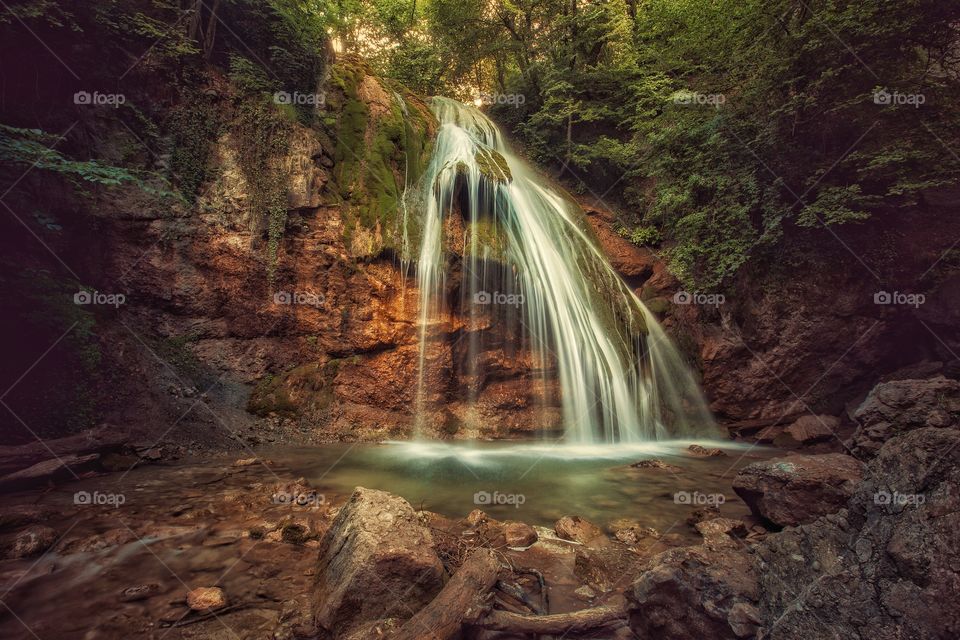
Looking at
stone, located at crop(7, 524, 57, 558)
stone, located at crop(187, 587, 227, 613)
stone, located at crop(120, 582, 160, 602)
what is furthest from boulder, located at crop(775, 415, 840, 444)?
stone, located at crop(7, 524, 57, 558)

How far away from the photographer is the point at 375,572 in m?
2.72

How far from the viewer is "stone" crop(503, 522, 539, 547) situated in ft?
12.9

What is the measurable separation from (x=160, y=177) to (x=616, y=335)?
11296mm

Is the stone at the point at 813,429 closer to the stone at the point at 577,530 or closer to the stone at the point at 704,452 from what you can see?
the stone at the point at 704,452

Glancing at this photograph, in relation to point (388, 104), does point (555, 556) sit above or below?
below

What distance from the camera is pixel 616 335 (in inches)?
413

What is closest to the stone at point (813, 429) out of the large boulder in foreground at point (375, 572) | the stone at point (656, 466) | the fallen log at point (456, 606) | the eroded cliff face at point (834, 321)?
the eroded cliff face at point (834, 321)

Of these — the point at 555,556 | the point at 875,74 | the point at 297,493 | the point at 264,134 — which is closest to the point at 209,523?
the point at 297,493

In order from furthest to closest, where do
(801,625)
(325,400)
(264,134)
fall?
(264,134) → (325,400) → (801,625)

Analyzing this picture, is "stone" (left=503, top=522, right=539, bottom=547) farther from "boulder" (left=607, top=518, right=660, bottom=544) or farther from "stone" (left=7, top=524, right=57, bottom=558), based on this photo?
"stone" (left=7, top=524, right=57, bottom=558)

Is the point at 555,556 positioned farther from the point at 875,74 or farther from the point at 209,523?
the point at 875,74

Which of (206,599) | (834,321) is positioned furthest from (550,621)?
(834,321)

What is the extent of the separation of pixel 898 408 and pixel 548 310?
6385 mm

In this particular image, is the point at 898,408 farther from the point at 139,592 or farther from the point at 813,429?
the point at 139,592
